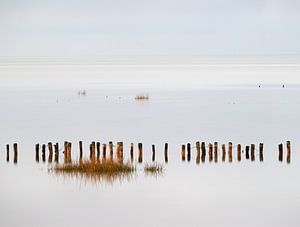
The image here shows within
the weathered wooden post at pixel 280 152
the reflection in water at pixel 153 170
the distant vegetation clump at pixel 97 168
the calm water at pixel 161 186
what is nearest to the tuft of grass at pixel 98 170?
the distant vegetation clump at pixel 97 168

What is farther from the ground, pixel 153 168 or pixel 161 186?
pixel 153 168

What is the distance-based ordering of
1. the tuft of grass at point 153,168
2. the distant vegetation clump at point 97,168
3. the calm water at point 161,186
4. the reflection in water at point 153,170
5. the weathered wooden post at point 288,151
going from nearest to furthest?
the calm water at point 161,186, the distant vegetation clump at point 97,168, the reflection in water at point 153,170, the tuft of grass at point 153,168, the weathered wooden post at point 288,151

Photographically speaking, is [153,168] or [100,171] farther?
[153,168]

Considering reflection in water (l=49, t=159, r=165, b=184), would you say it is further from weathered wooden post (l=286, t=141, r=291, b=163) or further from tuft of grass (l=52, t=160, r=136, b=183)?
weathered wooden post (l=286, t=141, r=291, b=163)

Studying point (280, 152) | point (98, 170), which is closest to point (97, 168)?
point (98, 170)

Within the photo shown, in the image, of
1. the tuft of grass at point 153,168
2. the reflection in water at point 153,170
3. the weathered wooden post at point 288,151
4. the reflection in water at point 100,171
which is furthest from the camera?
the weathered wooden post at point 288,151

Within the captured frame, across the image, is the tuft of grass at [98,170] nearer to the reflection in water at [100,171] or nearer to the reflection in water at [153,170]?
the reflection in water at [100,171]

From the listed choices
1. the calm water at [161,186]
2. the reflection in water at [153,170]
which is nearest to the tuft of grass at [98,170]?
the calm water at [161,186]

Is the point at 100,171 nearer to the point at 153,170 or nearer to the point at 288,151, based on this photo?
the point at 153,170

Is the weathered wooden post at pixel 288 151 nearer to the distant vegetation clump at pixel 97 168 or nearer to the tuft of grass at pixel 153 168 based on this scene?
the tuft of grass at pixel 153 168

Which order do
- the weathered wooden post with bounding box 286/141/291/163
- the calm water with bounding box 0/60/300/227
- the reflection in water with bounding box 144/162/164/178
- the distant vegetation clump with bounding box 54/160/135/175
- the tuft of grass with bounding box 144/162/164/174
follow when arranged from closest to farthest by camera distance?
the calm water with bounding box 0/60/300/227
the distant vegetation clump with bounding box 54/160/135/175
the reflection in water with bounding box 144/162/164/178
the tuft of grass with bounding box 144/162/164/174
the weathered wooden post with bounding box 286/141/291/163

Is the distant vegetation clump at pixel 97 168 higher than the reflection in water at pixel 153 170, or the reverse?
the distant vegetation clump at pixel 97 168

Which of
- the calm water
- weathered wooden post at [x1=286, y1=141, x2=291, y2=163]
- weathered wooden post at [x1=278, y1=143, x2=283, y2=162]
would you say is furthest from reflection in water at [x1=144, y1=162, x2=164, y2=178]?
weathered wooden post at [x1=286, y1=141, x2=291, y2=163]

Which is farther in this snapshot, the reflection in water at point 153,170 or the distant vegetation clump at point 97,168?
the reflection in water at point 153,170
